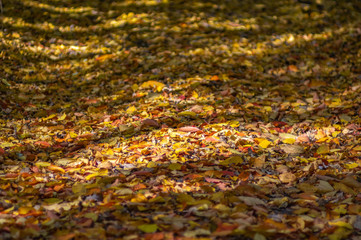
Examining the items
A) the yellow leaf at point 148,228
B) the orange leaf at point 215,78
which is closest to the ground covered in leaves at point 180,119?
the yellow leaf at point 148,228

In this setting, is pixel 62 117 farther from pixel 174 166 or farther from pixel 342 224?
pixel 342 224

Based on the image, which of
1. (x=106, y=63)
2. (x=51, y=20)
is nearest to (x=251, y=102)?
(x=106, y=63)

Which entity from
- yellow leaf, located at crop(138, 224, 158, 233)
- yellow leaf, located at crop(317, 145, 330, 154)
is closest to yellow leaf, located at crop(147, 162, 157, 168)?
yellow leaf, located at crop(138, 224, 158, 233)

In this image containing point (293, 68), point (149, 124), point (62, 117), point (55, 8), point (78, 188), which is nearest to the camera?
point (78, 188)

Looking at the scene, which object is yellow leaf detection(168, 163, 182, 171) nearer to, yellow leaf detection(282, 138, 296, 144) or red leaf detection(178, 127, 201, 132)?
red leaf detection(178, 127, 201, 132)

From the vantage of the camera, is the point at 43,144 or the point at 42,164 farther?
the point at 43,144

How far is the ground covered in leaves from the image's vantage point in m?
2.43

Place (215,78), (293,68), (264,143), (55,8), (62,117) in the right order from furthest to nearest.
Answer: (55,8) → (293,68) → (215,78) → (62,117) → (264,143)

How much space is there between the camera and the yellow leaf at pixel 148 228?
2.20m

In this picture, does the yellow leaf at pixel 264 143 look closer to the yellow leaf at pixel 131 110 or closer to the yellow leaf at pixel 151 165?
the yellow leaf at pixel 151 165

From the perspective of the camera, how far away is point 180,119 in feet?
13.8

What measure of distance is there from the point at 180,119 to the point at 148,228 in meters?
2.08

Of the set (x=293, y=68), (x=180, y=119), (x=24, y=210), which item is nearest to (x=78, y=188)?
(x=24, y=210)

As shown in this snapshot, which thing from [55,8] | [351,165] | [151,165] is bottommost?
[351,165]
